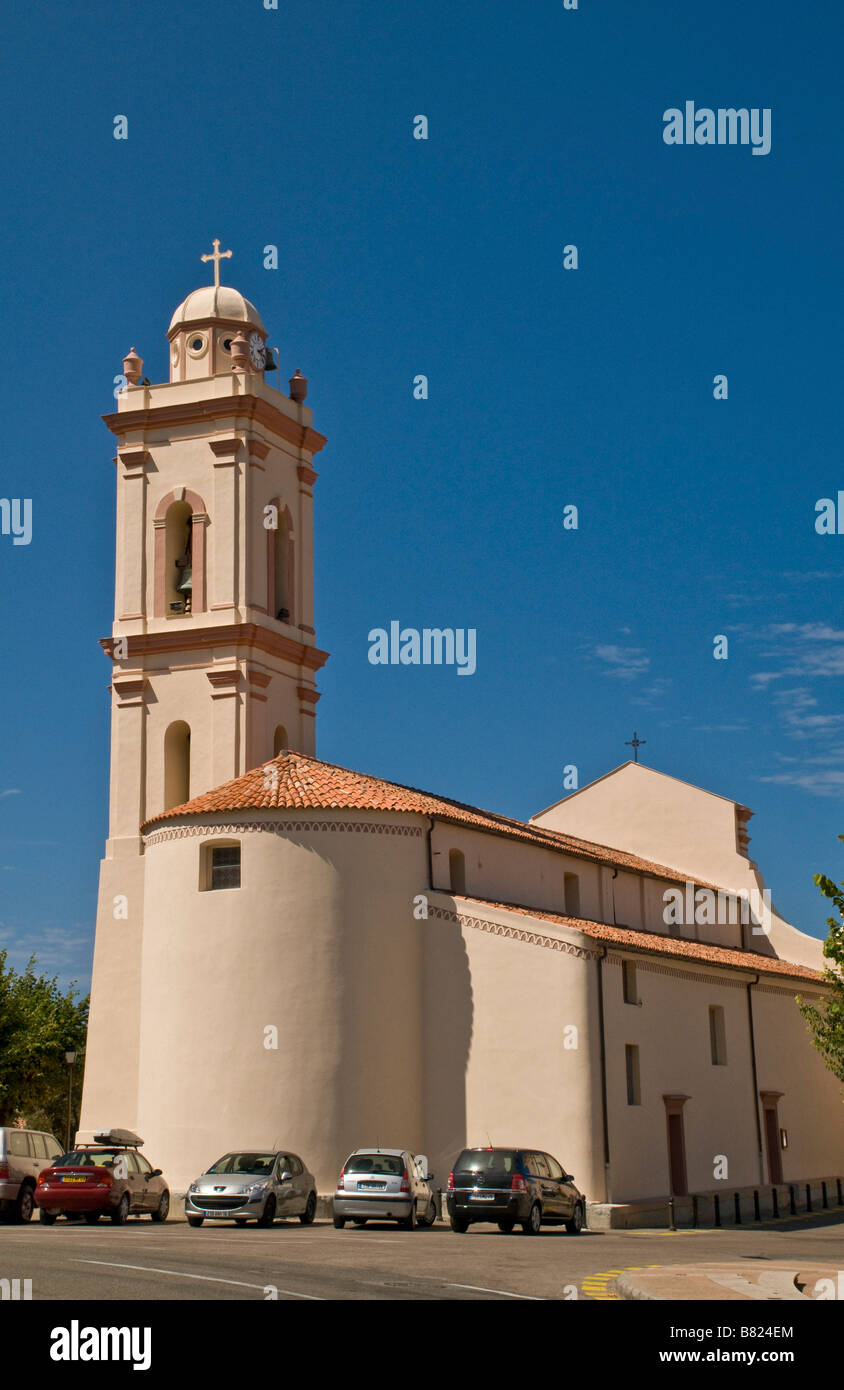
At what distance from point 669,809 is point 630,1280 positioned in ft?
131

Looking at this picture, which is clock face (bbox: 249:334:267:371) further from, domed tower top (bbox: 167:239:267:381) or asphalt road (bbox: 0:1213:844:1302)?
asphalt road (bbox: 0:1213:844:1302)

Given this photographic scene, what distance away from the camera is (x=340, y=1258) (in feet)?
68.9

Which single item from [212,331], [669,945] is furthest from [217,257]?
[669,945]

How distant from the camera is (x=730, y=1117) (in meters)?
41.7

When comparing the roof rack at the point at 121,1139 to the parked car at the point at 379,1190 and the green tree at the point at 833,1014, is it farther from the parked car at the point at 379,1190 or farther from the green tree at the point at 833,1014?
the green tree at the point at 833,1014

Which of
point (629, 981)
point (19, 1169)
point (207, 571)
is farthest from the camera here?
point (207, 571)

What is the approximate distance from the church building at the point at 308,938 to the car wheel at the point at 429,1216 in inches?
140

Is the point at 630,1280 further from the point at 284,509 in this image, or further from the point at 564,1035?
the point at 284,509

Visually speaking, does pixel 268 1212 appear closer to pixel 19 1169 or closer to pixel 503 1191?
pixel 503 1191

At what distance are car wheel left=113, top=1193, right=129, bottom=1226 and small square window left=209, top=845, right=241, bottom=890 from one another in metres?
8.28

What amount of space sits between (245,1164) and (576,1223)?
254 inches

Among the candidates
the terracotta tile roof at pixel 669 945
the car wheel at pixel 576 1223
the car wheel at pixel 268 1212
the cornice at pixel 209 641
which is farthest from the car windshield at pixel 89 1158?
the cornice at pixel 209 641

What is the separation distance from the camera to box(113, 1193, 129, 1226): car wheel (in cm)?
2898
